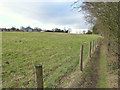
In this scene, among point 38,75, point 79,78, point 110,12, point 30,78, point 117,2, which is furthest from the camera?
point 30,78

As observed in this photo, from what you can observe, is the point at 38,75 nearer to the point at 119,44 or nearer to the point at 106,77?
the point at 119,44

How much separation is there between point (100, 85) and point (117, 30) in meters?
2.51

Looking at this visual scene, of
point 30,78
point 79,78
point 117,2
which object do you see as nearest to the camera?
point 117,2

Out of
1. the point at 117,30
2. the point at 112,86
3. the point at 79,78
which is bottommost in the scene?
the point at 112,86

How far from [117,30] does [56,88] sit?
132 inches

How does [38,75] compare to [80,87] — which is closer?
[38,75]

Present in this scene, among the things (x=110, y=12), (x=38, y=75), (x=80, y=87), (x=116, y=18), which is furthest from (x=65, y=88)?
(x=110, y=12)

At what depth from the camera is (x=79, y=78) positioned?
476 centimetres

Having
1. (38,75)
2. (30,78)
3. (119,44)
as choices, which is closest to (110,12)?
(119,44)

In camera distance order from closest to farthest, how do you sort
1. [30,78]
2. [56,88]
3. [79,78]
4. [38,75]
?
[38,75] < [56,88] < [79,78] < [30,78]

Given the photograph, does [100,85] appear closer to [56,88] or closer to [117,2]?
[56,88]

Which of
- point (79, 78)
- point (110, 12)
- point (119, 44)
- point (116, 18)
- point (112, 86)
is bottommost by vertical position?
point (112, 86)

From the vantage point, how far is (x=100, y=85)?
459cm

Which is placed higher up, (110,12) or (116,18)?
(110,12)
